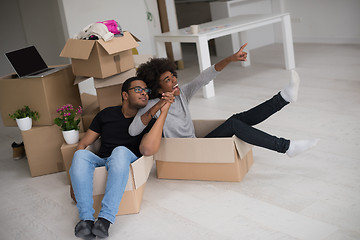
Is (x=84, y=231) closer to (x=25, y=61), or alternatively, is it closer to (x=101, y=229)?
(x=101, y=229)

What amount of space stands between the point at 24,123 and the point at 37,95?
19 centimetres

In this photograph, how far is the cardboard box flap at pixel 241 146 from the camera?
2.38 metres

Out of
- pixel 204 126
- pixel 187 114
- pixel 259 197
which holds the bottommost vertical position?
pixel 259 197

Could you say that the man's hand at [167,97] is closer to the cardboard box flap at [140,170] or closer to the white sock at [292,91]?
the cardboard box flap at [140,170]

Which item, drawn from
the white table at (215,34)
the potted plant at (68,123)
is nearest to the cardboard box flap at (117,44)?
the potted plant at (68,123)

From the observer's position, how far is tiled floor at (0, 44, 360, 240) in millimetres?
2012

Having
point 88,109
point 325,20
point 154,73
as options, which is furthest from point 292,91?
point 325,20

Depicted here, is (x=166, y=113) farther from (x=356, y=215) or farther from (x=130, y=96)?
(x=356, y=215)

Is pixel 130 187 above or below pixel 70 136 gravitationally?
below

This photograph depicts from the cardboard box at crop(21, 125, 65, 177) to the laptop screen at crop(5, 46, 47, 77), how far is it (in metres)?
0.36

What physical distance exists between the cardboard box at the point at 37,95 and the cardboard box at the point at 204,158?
0.80 m

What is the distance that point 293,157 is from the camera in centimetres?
261

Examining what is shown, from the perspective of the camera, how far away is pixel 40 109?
290 cm

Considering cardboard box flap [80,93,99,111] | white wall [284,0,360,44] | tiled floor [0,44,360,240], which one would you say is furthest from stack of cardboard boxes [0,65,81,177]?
white wall [284,0,360,44]
